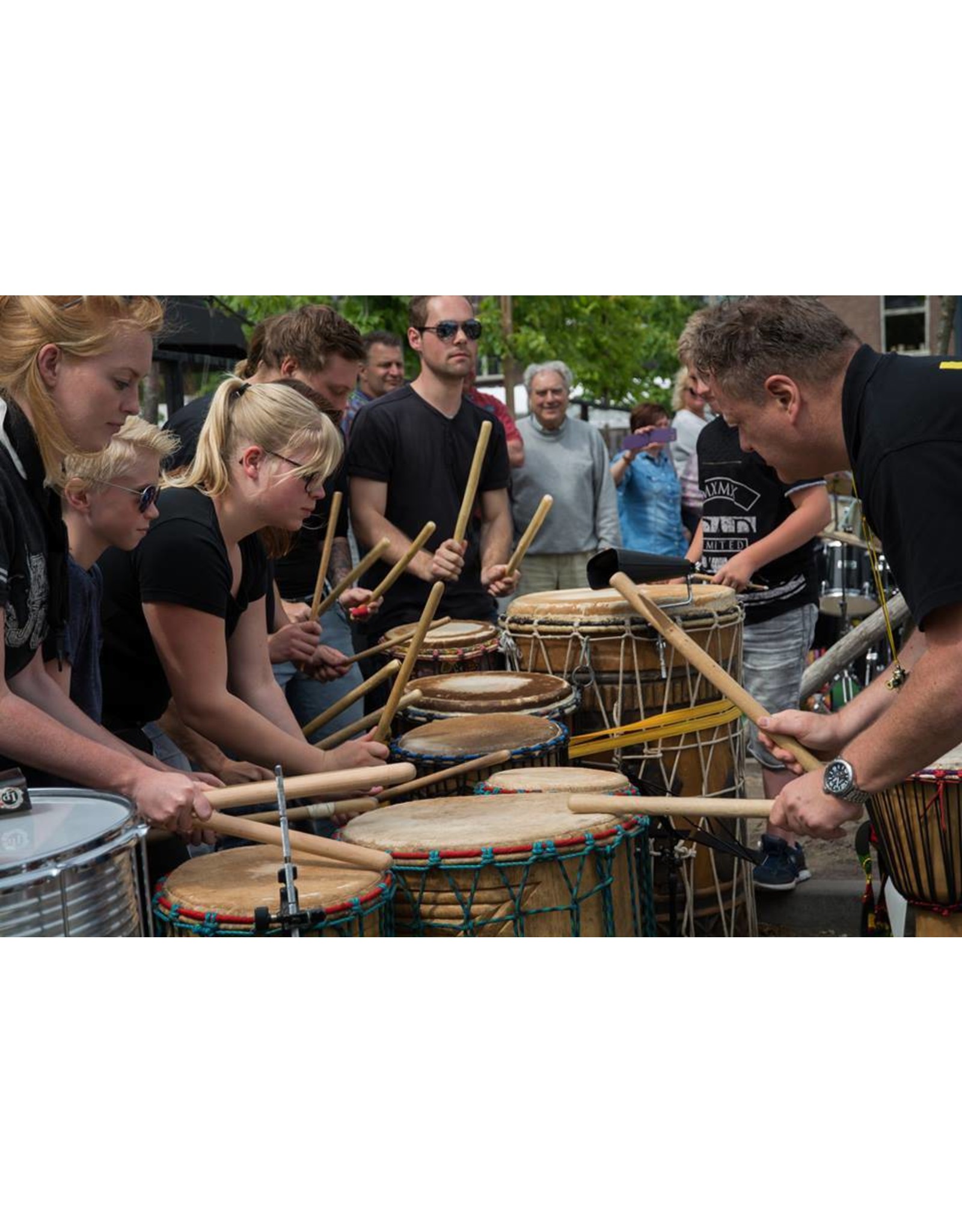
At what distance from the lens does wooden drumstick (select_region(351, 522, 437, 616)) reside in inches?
166

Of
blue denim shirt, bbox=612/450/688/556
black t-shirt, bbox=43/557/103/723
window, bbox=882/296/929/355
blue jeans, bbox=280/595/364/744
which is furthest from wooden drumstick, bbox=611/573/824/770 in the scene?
window, bbox=882/296/929/355

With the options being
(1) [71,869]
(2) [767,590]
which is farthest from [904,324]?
(1) [71,869]

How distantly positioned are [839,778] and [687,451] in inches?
198

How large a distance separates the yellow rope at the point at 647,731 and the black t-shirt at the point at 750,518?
2.55 ft

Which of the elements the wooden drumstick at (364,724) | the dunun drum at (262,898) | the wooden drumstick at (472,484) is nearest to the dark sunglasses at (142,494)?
the dunun drum at (262,898)

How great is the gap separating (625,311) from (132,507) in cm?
1288

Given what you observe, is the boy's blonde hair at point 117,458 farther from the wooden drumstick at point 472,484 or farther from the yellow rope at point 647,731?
the wooden drumstick at point 472,484

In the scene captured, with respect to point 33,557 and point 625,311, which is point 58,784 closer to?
point 33,557

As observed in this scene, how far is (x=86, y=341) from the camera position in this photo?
2424mm

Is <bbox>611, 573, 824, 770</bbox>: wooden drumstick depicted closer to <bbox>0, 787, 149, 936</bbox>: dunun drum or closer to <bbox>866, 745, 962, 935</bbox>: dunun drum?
<bbox>866, 745, 962, 935</bbox>: dunun drum

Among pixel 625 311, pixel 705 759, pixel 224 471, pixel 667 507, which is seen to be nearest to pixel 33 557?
pixel 224 471

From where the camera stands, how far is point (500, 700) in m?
3.56

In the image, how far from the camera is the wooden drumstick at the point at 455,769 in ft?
10.1

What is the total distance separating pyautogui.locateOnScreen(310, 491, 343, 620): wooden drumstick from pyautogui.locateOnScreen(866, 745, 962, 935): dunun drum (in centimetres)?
183
